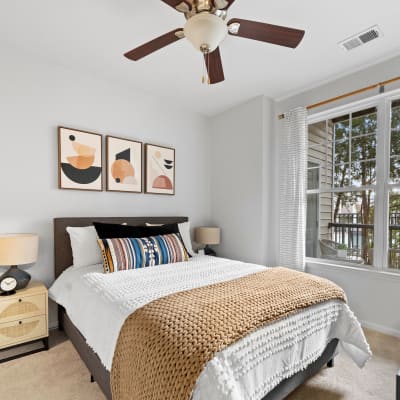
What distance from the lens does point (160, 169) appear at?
11.3 feet

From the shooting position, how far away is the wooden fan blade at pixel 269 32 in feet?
5.06

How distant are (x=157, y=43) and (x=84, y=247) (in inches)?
73.4

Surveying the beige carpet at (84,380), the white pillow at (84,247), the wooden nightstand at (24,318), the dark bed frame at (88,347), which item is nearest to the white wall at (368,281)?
the beige carpet at (84,380)

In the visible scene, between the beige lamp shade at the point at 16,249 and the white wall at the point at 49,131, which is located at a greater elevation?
the white wall at the point at 49,131

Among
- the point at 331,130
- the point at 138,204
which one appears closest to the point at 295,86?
the point at 331,130

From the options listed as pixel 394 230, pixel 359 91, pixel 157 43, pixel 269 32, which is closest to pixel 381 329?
pixel 394 230

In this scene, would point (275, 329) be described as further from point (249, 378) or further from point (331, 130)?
point (331, 130)

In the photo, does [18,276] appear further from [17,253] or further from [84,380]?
[84,380]

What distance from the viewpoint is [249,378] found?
116cm

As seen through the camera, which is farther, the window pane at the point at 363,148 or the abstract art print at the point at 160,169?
the abstract art print at the point at 160,169

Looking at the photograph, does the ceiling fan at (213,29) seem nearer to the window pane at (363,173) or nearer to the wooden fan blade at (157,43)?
the wooden fan blade at (157,43)

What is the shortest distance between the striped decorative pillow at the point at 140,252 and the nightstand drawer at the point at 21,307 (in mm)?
599

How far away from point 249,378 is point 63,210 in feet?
7.69

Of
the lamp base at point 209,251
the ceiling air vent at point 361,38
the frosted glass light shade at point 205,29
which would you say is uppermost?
the ceiling air vent at point 361,38
